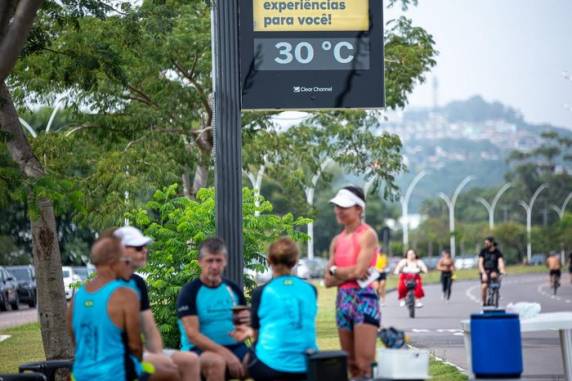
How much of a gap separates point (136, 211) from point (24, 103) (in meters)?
10.3

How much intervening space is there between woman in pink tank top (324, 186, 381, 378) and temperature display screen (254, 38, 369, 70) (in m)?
3.03

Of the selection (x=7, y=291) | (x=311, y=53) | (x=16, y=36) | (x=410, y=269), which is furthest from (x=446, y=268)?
(x=16, y=36)

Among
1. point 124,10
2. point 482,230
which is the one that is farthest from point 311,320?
point 482,230

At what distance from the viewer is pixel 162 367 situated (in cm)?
1001

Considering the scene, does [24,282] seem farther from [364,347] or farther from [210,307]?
[364,347]

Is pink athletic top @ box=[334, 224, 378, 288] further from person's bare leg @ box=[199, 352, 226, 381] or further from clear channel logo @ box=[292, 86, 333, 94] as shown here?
clear channel logo @ box=[292, 86, 333, 94]

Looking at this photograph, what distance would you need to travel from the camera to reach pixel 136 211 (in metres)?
20.0

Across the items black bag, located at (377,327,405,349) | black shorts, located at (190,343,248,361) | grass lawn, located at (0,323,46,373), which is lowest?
grass lawn, located at (0,323,46,373)

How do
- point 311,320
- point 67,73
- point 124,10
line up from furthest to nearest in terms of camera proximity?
point 124,10, point 67,73, point 311,320

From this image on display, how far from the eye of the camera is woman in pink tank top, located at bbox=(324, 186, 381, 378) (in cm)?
1073

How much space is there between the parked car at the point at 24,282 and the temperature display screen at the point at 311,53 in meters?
45.7

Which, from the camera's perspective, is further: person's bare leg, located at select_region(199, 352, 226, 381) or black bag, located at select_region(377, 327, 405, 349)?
person's bare leg, located at select_region(199, 352, 226, 381)

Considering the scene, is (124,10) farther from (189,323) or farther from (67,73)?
(189,323)

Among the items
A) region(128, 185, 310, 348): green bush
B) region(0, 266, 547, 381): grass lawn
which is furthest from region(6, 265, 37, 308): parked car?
region(128, 185, 310, 348): green bush
